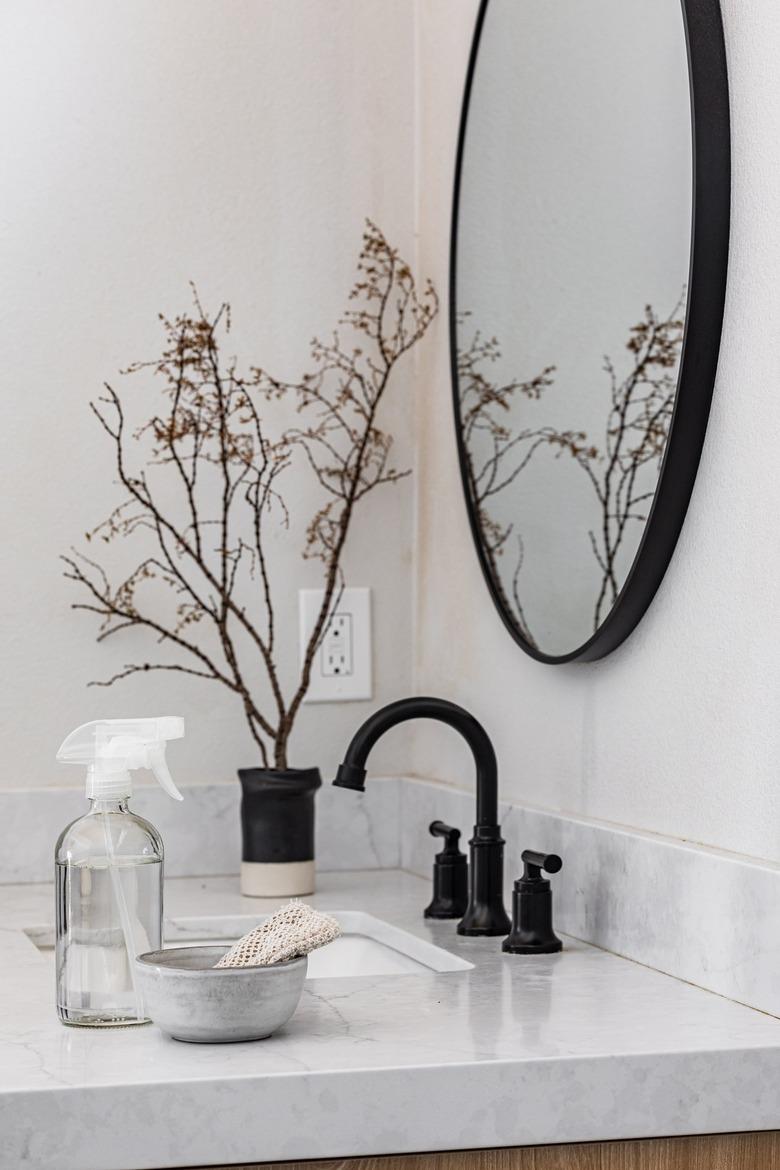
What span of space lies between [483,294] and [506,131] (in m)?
0.17

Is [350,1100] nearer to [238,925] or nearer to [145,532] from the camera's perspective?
[238,925]

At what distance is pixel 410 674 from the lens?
177 cm

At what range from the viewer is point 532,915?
1181mm

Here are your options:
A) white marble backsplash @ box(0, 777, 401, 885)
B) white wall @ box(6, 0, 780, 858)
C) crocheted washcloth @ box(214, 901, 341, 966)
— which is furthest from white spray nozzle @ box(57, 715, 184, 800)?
white marble backsplash @ box(0, 777, 401, 885)

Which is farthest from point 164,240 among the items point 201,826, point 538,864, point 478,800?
point 538,864

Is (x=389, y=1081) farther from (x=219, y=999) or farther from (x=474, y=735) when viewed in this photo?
(x=474, y=735)

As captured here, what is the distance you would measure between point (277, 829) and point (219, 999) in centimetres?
67

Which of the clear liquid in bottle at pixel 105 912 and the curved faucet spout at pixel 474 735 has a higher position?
the curved faucet spout at pixel 474 735

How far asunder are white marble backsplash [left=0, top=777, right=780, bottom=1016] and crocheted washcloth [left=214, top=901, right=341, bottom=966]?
29 cm

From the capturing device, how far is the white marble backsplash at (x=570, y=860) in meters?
0.97

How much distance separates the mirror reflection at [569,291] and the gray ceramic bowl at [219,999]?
18.1 inches

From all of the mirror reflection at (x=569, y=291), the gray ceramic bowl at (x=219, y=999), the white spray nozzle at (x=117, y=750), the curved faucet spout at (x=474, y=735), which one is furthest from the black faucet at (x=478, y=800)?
the gray ceramic bowl at (x=219, y=999)

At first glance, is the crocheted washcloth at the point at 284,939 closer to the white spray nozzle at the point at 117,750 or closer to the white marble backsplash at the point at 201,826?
the white spray nozzle at the point at 117,750

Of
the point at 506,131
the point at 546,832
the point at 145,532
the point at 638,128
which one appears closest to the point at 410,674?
the point at 145,532
